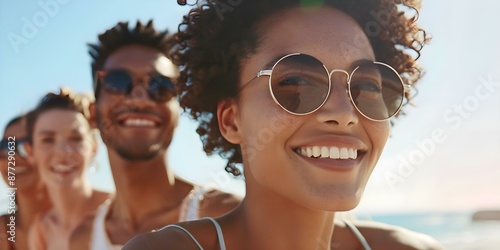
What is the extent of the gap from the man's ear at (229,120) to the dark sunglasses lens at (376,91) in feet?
1.96

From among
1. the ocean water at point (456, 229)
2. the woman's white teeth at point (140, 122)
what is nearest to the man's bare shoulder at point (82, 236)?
the woman's white teeth at point (140, 122)

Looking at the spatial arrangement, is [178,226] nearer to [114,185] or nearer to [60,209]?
[114,185]

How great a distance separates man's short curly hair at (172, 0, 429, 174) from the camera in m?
2.76

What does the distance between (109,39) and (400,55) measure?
281 centimetres

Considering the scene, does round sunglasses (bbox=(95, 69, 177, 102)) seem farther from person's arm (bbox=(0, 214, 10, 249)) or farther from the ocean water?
the ocean water

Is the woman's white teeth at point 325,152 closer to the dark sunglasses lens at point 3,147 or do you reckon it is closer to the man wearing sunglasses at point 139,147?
the man wearing sunglasses at point 139,147

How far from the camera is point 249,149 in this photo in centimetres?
262

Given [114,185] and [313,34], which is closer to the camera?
[313,34]

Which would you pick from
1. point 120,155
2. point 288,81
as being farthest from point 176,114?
point 288,81

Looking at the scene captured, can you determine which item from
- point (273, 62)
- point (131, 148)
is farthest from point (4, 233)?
point (273, 62)

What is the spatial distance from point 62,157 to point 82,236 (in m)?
1.40

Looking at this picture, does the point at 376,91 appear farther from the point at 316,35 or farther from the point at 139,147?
the point at 139,147

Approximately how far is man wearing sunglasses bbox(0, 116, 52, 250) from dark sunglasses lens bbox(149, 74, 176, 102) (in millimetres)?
2401

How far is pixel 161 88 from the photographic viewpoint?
4531 mm
